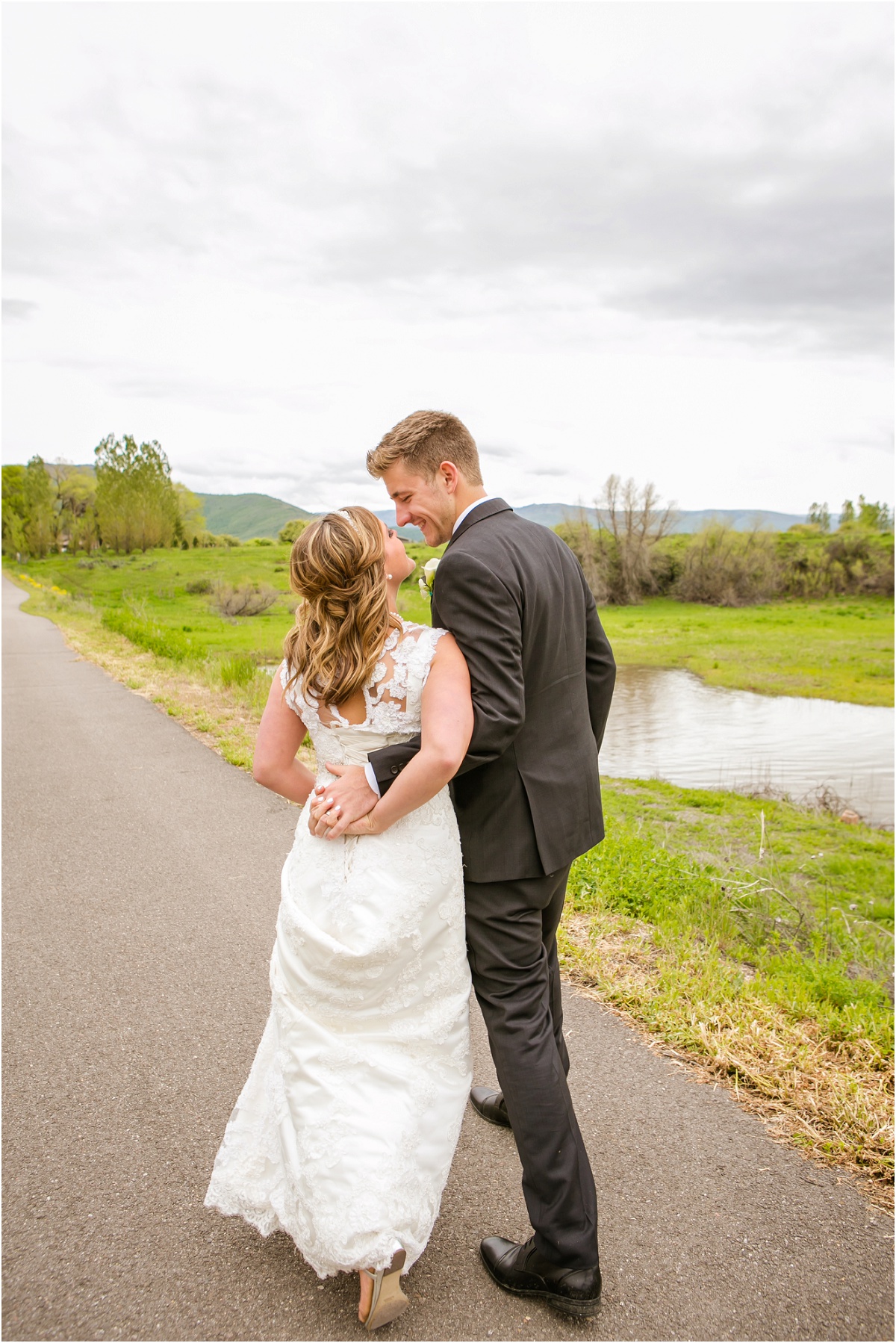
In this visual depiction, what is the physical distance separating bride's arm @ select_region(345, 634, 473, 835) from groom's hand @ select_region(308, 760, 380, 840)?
7 cm

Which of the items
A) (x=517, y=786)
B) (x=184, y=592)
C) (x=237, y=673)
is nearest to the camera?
(x=517, y=786)

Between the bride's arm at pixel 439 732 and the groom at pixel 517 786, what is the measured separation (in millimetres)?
45

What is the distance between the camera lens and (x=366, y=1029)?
2.39m

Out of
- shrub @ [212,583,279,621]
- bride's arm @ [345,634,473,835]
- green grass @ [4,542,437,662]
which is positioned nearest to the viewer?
bride's arm @ [345,634,473,835]

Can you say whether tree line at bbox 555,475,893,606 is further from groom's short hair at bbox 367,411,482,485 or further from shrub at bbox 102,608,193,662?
groom's short hair at bbox 367,411,482,485

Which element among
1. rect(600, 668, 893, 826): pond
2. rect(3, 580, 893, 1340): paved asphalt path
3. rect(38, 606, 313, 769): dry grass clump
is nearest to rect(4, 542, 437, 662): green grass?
rect(38, 606, 313, 769): dry grass clump

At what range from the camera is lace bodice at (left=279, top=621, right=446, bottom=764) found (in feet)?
7.54

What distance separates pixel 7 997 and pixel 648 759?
1149 cm

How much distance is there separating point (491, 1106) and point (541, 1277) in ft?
2.74

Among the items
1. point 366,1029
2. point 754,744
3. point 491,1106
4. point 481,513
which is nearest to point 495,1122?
point 491,1106

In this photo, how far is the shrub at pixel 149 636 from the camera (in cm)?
1686

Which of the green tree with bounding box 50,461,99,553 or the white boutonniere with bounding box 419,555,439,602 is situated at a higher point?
the green tree with bounding box 50,461,99,553

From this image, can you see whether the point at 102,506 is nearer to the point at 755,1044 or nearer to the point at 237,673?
the point at 237,673

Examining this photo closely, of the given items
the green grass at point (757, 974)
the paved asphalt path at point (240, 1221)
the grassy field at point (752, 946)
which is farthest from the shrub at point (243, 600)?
the paved asphalt path at point (240, 1221)
